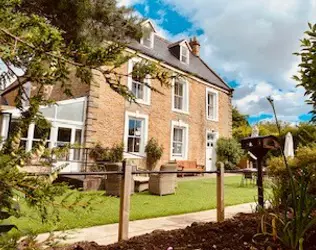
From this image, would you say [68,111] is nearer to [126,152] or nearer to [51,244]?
[126,152]

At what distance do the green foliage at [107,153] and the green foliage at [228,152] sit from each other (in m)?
8.12

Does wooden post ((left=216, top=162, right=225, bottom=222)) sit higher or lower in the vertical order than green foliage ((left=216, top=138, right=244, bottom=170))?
lower

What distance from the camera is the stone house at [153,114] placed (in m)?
12.2

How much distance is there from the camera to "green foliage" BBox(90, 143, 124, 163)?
1236 cm

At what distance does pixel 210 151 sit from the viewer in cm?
1916

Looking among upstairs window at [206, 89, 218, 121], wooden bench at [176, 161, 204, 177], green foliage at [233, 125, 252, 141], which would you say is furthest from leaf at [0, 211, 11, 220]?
green foliage at [233, 125, 252, 141]

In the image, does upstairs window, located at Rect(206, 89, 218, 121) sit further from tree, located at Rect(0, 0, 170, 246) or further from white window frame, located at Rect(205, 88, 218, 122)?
tree, located at Rect(0, 0, 170, 246)

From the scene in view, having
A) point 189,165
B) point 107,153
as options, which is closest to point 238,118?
point 189,165

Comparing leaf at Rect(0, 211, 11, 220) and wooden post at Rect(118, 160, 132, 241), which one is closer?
leaf at Rect(0, 211, 11, 220)

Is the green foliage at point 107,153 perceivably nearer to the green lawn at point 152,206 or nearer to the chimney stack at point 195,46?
the green lawn at point 152,206

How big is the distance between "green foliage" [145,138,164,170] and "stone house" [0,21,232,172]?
0.28 metres

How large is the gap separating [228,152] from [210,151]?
131 cm

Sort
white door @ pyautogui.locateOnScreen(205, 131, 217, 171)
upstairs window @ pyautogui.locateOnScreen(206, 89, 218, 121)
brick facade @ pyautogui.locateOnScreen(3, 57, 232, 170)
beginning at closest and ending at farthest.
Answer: brick facade @ pyautogui.locateOnScreen(3, 57, 232, 170) < white door @ pyautogui.locateOnScreen(205, 131, 217, 171) < upstairs window @ pyautogui.locateOnScreen(206, 89, 218, 121)

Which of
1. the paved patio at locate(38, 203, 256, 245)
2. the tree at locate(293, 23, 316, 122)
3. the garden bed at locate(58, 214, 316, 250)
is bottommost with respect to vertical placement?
the paved patio at locate(38, 203, 256, 245)
